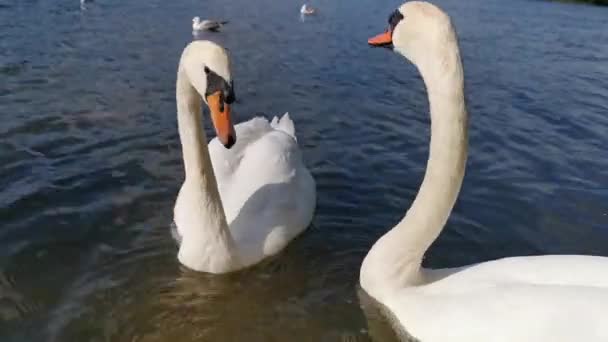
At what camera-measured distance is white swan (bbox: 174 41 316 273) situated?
4.71 metres

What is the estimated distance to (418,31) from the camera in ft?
13.3

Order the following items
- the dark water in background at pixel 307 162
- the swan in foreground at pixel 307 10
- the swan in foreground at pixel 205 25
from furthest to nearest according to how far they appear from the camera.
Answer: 1. the swan in foreground at pixel 307 10
2. the swan in foreground at pixel 205 25
3. the dark water in background at pixel 307 162

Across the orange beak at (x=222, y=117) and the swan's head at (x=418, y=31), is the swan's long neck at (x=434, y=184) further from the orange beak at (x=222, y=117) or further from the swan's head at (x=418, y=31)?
the orange beak at (x=222, y=117)

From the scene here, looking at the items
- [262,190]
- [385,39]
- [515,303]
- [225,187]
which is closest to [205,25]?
[225,187]

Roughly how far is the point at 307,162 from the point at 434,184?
3.68 meters

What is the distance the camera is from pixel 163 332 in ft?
15.6

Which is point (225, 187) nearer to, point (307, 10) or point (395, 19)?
point (395, 19)

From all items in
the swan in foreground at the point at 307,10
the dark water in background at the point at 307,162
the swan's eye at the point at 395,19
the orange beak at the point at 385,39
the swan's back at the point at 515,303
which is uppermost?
the swan's eye at the point at 395,19

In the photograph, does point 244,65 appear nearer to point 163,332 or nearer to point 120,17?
point 120,17

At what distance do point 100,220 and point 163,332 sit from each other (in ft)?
5.90

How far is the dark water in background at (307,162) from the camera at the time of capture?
16.5 ft

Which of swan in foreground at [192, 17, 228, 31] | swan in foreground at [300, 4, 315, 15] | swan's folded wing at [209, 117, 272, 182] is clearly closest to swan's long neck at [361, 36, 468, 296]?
swan's folded wing at [209, 117, 272, 182]

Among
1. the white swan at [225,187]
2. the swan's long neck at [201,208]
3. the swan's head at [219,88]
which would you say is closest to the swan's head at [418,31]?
the swan's head at [219,88]

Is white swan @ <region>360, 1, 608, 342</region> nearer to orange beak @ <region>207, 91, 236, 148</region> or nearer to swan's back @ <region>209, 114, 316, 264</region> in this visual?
orange beak @ <region>207, 91, 236, 148</region>
